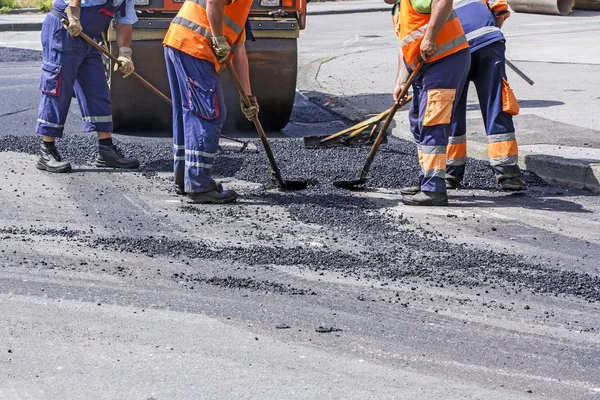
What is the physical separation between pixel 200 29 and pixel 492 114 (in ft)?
7.03

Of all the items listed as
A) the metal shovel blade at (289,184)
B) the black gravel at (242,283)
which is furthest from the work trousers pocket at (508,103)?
the black gravel at (242,283)

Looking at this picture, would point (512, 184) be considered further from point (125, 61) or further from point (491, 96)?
point (125, 61)

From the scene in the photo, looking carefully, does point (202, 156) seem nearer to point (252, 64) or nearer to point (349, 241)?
point (349, 241)

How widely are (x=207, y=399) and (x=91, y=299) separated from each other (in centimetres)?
121

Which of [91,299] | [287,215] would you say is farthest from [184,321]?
[287,215]

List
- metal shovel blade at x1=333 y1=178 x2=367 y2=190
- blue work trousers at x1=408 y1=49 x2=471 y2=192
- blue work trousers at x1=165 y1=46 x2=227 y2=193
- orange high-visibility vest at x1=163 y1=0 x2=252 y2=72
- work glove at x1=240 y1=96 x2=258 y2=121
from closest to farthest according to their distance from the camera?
orange high-visibility vest at x1=163 y1=0 x2=252 y2=72, blue work trousers at x1=165 y1=46 x2=227 y2=193, blue work trousers at x1=408 y1=49 x2=471 y2=192, work glove at x1=240 y1=96 x2=258 y2=121, metal shovel blade at x1=333 y1=178 x2=367 y2=190

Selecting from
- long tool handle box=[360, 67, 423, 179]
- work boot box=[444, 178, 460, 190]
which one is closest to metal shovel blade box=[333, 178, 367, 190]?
long tool handle box=[360, 67, 423, 179]

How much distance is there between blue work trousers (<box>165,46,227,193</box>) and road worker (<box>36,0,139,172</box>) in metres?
1.10

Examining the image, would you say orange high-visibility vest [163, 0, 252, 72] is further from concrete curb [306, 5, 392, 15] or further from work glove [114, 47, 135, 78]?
concrete curb [306, 5, 392, 15]

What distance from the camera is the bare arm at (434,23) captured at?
6.07 m

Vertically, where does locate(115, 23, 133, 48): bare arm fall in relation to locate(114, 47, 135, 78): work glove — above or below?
above

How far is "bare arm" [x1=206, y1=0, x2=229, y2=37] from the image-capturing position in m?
5.90

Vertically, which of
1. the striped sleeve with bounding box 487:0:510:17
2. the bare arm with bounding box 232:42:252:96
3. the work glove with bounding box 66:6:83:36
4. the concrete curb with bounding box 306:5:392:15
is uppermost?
the striped sleeve with bounding box 487:0:510:17

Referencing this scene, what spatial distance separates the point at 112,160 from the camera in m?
7.52
